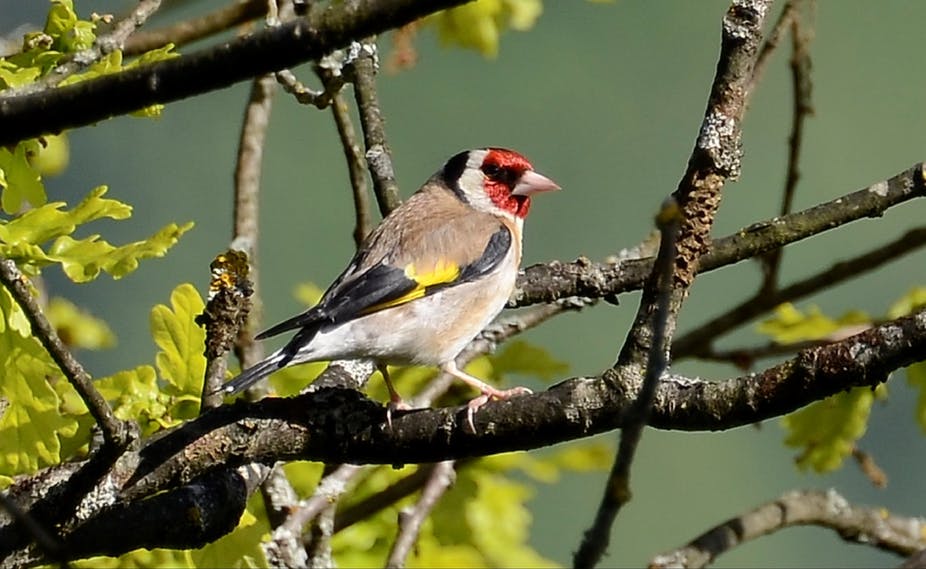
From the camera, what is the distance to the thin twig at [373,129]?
4016 mm

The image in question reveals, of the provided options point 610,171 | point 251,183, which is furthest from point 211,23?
point 610,171

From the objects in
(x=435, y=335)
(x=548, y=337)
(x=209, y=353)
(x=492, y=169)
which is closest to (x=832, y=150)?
(x=548, y=337)

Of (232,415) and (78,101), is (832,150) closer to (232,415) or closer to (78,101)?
(232,415)

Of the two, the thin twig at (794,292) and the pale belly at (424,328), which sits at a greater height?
the thin twig at (794,292)

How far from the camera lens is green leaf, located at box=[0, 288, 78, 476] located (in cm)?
294

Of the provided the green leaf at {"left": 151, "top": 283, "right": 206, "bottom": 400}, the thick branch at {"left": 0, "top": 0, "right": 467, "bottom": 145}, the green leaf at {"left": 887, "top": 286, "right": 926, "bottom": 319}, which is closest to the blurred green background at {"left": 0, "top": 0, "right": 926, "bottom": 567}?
the green leaf at {"left": 887, "top": 286, "right": 926, "bottom": 319}

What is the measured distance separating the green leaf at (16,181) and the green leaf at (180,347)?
0.53 m

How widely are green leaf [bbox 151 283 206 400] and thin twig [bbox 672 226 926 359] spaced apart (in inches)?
68.2

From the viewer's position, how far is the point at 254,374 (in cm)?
332

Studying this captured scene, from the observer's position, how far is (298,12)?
3934mm

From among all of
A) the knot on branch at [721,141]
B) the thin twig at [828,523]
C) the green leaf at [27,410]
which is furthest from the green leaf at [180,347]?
the thin twig at [828,523]

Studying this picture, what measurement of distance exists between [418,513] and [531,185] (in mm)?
1616

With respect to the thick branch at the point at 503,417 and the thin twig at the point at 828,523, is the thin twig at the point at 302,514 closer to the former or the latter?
the thick branch at the point at 503,417

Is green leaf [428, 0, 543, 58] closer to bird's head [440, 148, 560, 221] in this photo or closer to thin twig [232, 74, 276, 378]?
bird's head [440, 148, 560, 221]
